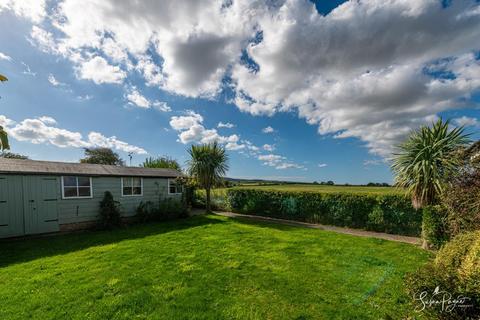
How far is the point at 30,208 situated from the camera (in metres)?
8.34

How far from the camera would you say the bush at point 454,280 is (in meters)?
2.42

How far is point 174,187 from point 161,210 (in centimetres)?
231

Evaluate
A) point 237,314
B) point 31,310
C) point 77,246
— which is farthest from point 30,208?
point 237,314

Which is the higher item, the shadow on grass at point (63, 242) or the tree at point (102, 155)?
the tree at point (102, 155)

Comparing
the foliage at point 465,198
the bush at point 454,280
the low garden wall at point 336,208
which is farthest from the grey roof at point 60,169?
the foliage at point 465,198

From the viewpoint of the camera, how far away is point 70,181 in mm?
9406

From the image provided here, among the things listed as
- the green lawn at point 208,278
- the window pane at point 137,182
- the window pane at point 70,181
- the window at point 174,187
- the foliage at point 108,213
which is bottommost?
the green lawn at point 208,278

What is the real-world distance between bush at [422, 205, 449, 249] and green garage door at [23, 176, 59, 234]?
13.7 meters

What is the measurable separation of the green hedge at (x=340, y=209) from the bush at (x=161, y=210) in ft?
12.6

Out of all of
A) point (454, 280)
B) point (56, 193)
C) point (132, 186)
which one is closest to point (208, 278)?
point (454, 280)

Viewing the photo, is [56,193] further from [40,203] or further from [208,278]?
[208,278]

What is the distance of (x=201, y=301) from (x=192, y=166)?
977cm

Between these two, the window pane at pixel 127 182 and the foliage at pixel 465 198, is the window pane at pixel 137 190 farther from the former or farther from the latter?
the foliage at pixel 465 198

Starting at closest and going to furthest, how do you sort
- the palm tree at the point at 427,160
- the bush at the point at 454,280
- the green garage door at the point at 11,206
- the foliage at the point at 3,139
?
the foliage at the point at 3,139
the bush at the point at 454,280
the palm tree at the point at 427,160
the green garage door at the point at 11,206
